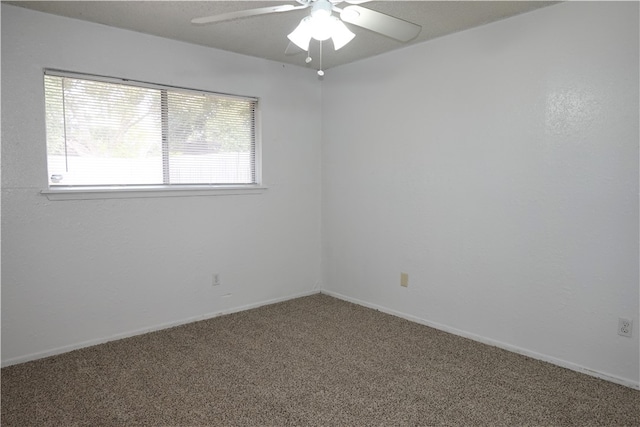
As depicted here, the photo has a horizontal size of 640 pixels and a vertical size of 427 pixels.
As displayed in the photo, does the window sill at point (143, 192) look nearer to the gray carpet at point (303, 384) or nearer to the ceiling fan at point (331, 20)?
the gray carpet at point (303, 384)

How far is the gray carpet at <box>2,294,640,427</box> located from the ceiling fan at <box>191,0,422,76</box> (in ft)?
6.33

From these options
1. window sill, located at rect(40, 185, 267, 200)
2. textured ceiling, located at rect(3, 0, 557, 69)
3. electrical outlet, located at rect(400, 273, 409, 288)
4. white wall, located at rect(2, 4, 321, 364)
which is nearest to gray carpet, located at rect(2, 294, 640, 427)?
white wall, located at rect(2, 4, 321, 364)

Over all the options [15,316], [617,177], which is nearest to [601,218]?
[617,177]

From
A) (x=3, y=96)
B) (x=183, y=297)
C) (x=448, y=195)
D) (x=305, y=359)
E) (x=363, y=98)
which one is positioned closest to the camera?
(x=3, y=96)

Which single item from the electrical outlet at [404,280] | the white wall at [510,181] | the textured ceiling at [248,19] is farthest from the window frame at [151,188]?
the electrical outlet at [404,280]

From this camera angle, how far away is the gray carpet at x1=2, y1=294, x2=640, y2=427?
7.22 ft

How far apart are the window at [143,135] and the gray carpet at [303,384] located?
1.27 meters

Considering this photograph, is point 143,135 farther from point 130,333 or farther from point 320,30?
point 320,30

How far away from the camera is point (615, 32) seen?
8.00 ft

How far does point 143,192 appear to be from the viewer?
3.28 metres

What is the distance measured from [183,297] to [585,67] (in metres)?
3.33

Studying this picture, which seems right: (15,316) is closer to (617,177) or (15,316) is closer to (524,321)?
(524,321)

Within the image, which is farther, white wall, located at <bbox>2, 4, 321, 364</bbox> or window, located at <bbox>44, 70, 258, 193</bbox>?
window, located at <bbox>44, 70, 258, 193</bbox>

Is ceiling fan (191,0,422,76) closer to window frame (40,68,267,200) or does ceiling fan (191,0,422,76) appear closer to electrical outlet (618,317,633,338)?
window frame (40,68,267,200)
